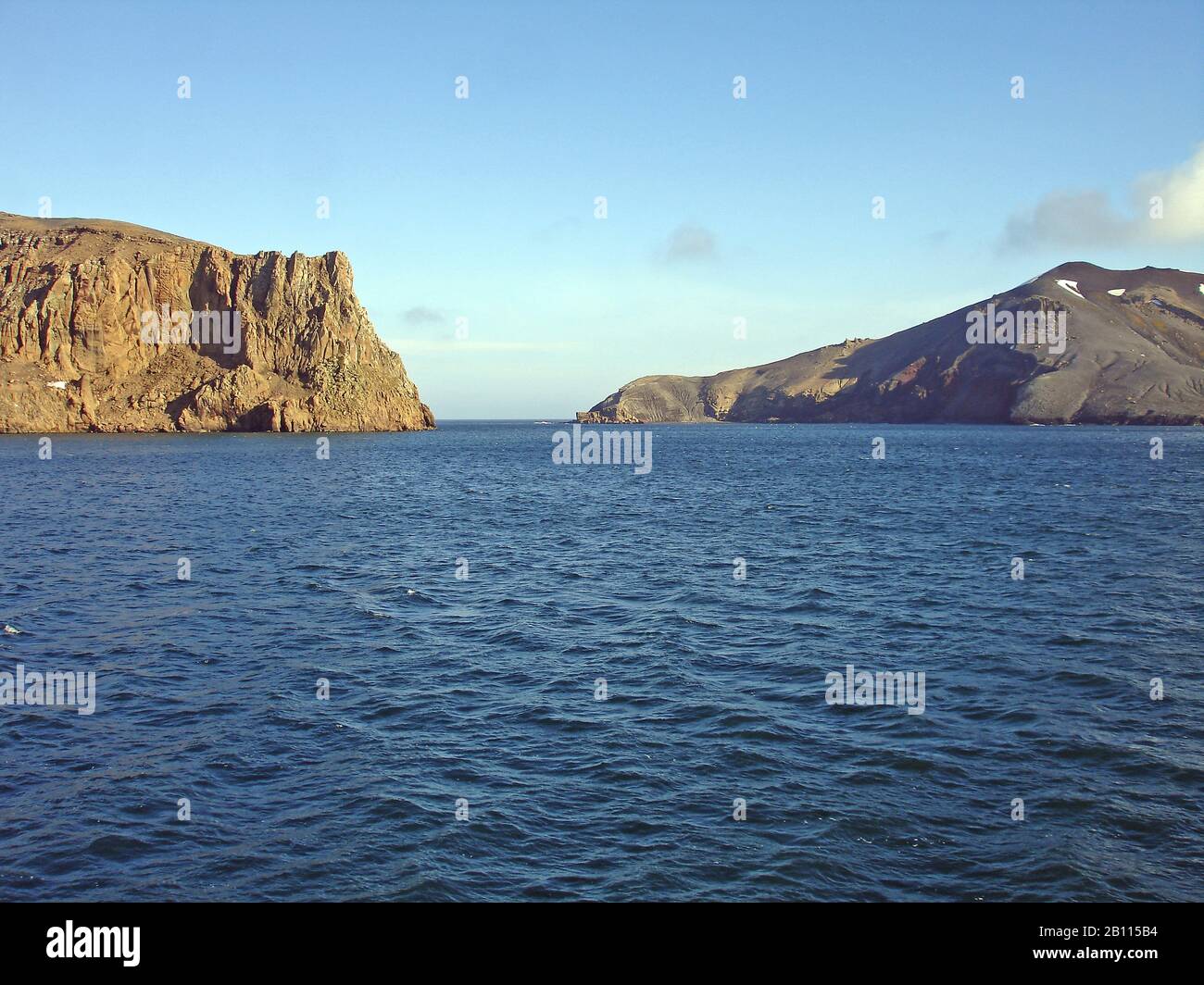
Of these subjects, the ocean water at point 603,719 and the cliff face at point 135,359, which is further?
the cliff face at point 135,359

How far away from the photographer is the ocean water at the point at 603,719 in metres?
13.1

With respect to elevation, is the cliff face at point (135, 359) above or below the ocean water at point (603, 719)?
above

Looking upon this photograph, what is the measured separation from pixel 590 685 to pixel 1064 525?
38814 mm

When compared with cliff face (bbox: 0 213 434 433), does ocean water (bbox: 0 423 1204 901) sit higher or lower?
lower

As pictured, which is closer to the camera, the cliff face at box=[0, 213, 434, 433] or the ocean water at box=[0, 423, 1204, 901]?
the ocean water at box=[0, 423, 1204, 901]

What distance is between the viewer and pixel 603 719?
62.7 ft

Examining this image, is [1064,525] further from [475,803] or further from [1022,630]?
[475,803]

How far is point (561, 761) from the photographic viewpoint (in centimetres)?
1686

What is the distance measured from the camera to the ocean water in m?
13.1

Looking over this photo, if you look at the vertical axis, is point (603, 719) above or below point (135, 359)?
below

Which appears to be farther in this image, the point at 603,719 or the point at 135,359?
the point at 135,359

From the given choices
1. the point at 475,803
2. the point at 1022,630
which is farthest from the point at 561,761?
the point at 1022,630
